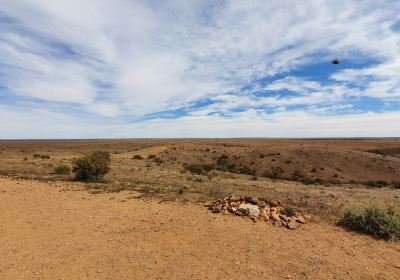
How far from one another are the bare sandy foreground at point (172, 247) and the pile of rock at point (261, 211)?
40 centimetres

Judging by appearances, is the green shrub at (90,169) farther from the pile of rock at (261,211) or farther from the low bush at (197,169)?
the low bush at (197,169)

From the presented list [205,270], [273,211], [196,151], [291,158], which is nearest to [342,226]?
[273,211]

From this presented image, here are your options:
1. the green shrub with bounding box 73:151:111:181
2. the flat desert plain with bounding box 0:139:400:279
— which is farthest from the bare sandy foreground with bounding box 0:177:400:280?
the green shrub with bounding box 73:151:111:181

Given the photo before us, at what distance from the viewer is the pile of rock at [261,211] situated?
11102 mm

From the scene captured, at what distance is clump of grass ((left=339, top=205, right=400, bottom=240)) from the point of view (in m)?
9.99

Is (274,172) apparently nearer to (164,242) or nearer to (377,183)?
(377,183)

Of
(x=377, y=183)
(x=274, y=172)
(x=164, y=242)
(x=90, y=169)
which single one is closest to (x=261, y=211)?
(x=164, y=242)

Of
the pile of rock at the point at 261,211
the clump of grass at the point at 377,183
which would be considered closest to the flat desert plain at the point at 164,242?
the pile of rock at the point at 261,211

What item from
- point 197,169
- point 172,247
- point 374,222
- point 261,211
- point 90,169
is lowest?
point 197,169

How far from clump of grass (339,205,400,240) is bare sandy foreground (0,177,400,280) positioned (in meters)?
0.46

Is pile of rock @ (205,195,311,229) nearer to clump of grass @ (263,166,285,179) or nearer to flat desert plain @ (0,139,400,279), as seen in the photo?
flat desert plain @ (0,139,400,279)

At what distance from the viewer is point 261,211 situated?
38.6 feet

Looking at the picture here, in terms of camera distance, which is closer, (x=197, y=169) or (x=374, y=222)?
(x=374, y=222)

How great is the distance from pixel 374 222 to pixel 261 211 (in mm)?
3452
